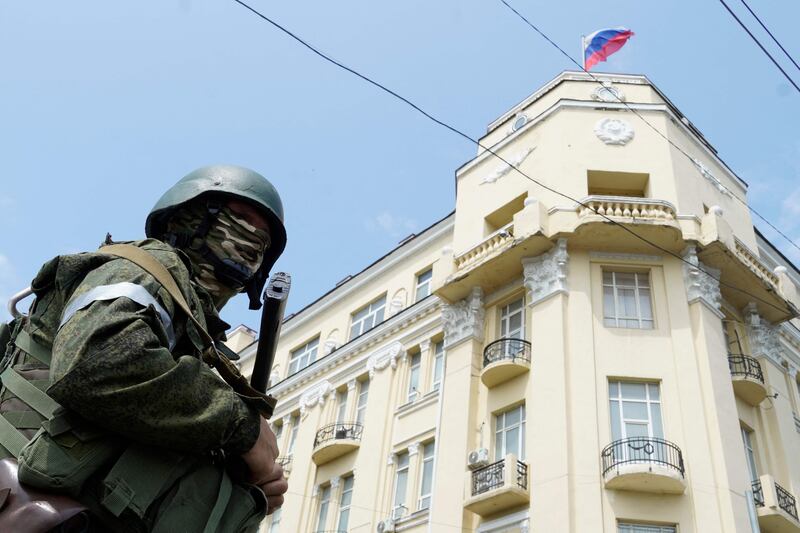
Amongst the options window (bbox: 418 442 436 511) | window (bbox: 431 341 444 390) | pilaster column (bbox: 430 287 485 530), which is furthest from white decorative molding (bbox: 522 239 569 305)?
window (bbox: 418 442 436 511)

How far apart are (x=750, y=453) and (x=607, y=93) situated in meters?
10.5

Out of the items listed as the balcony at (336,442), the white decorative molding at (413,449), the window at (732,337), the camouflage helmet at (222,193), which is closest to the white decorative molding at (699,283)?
the window at (732,337)

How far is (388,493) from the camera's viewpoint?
20.1 m

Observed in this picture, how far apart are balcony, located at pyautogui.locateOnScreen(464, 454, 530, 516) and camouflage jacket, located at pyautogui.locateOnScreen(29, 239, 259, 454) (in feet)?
45.9

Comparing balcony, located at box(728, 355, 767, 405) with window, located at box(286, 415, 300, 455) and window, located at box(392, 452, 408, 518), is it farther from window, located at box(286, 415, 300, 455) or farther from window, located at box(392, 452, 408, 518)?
window, located at box(286, 415, 300, 455)

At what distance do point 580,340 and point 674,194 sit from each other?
4785 millimetres

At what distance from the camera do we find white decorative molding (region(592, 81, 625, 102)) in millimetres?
21688

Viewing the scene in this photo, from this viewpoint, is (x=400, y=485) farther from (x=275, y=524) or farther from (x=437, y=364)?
(x=275, y=524)

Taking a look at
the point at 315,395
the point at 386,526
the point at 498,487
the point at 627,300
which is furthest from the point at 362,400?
the point at 627,300

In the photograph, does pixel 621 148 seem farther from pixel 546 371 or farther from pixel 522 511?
pixel 522 511

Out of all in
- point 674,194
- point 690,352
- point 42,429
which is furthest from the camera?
point 674,194

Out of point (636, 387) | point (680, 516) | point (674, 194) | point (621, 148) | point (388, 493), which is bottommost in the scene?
point (680, 516)

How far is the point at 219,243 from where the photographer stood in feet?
9.26

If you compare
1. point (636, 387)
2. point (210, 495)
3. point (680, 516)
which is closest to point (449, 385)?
point (636, 387)
